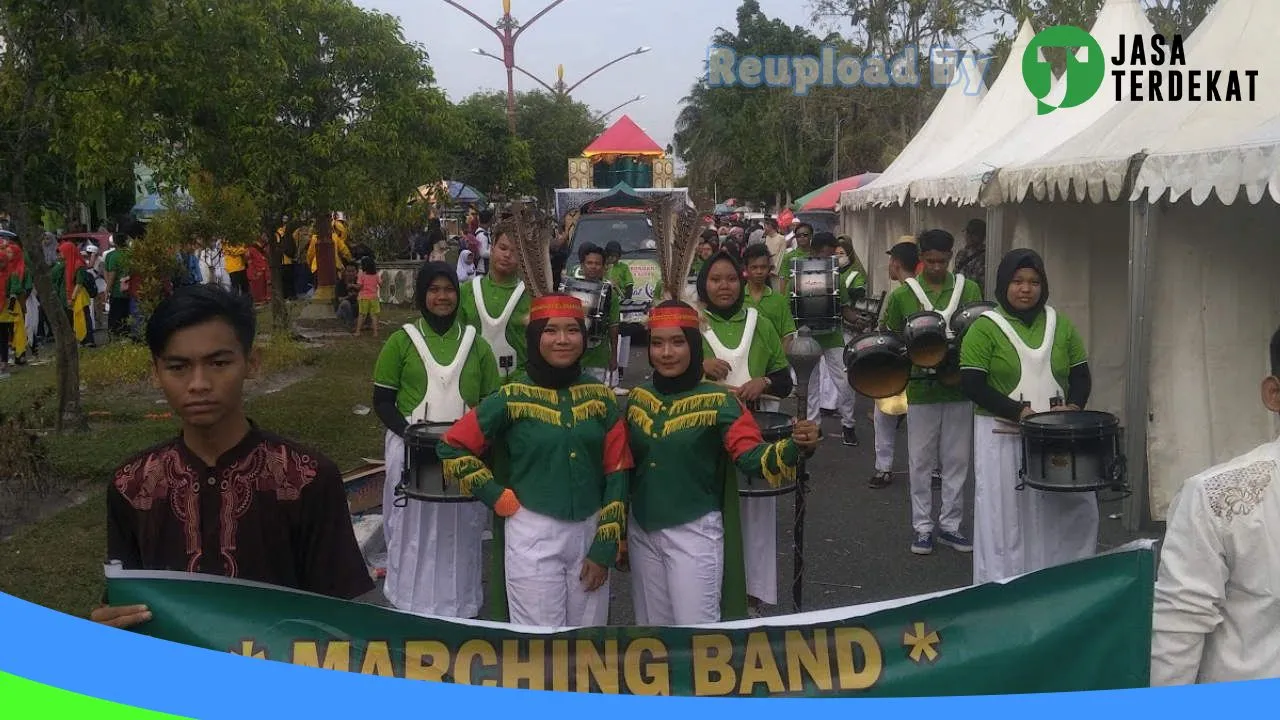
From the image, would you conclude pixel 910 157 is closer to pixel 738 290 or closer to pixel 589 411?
pixel 738 290

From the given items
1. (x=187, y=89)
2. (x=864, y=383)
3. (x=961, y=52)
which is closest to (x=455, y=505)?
(x=864, y=383)

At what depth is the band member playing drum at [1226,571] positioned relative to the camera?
2.38m

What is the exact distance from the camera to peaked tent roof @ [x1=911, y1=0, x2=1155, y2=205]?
935cm

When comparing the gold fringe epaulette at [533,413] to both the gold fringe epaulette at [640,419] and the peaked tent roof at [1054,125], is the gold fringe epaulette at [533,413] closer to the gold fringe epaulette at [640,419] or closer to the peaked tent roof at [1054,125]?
the gold fringe epaulette at [640,419]

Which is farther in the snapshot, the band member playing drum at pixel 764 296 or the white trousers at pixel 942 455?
the band member playing drum at pixel 764 296

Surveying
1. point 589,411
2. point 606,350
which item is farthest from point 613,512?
point 606,350

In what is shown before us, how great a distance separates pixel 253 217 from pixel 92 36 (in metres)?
7.02

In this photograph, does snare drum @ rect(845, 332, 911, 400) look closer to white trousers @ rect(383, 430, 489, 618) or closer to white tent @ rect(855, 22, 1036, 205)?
white trousers @ rect(383, 430, 489, 618)

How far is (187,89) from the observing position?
28.0 feet

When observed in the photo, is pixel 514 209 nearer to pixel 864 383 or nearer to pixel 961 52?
pixel 864 383

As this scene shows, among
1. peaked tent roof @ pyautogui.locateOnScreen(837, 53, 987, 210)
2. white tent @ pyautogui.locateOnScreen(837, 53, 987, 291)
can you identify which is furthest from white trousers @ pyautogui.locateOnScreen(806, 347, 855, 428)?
peaked tent roof @ pyautogui.locateOnScreen(837, 53, 987, 210)

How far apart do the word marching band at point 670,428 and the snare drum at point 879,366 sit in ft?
0.04

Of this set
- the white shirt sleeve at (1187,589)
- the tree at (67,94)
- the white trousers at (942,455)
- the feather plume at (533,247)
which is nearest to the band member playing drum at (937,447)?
the white trousers at (942,455)

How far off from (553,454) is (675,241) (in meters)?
1.64
